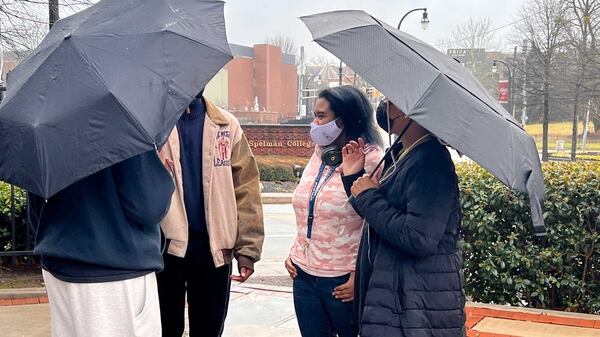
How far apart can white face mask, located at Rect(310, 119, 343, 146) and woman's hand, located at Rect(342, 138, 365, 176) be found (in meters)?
0.24

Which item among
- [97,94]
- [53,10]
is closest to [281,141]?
[53,10]

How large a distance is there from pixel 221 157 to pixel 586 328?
10.2 ft

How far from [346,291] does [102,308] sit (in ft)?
3.99

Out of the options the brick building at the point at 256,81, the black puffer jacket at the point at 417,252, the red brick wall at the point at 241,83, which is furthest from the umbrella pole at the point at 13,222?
the red brick wall at the point at 241,83

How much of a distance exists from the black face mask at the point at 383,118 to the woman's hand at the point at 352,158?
145 millimetres

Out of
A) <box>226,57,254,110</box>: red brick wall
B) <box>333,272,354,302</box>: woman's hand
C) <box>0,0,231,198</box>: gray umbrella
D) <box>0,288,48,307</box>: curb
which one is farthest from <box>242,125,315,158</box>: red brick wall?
<box>226,57,254,110</box>: red brick wall

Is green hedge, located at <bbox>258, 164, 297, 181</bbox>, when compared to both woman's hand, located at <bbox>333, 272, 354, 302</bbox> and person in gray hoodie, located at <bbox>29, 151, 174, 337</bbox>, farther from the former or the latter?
person in gray hoodie, located at <bbox>29, 151, 174, 337</bbox>

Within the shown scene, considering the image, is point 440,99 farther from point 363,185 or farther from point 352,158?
point 352,158

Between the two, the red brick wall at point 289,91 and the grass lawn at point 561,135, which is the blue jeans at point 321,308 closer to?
the grass lawn at point 561,135

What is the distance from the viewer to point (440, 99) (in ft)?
8.01

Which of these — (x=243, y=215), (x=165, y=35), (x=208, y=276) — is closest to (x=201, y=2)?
(x=165, y=35)

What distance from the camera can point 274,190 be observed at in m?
20.3

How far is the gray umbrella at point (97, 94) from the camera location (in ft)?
7.20

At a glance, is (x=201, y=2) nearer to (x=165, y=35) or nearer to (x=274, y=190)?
(x=165, y=35)
